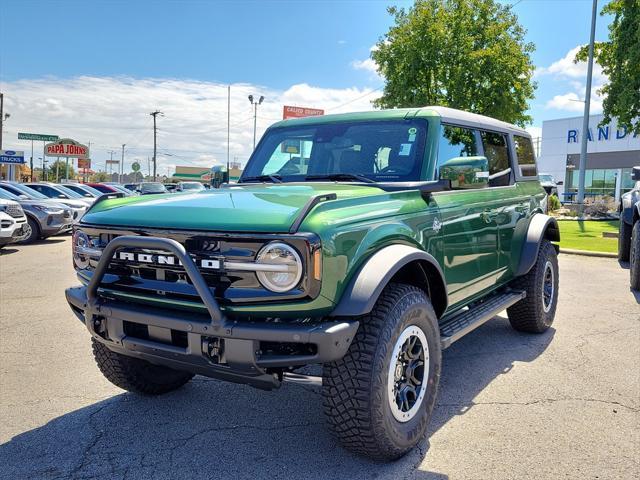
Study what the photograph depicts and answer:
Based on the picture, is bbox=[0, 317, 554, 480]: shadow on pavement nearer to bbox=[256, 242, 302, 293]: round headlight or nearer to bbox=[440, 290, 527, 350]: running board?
bbox=[440, 290, 527, 350]: running board

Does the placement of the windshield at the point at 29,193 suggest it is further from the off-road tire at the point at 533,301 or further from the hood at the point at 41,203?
the off-road tire at the point at 533,301

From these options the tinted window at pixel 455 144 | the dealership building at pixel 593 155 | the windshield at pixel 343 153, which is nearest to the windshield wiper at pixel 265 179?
the windshield at pixel 343 153

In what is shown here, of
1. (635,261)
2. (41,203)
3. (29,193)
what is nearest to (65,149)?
(29,193)

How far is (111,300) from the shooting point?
2.96 metres

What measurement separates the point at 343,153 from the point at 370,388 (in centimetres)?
194

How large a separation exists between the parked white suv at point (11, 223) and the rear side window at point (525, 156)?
10.4 metres

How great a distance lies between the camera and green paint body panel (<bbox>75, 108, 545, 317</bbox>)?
2566mm

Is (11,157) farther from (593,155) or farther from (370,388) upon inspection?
(370,388)

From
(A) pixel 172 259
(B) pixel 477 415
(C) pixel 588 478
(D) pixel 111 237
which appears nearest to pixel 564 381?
(B) pixel 477 415

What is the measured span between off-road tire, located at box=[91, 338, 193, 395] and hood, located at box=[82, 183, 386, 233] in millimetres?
914

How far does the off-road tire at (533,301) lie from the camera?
5137 mm

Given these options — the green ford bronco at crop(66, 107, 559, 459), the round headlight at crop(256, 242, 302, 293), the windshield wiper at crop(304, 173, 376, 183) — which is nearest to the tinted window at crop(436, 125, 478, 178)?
the green ford bronco at crop(66, 107, 559, 459)

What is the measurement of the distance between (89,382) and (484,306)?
122 inches

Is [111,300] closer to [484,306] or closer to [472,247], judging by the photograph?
[472,247]
